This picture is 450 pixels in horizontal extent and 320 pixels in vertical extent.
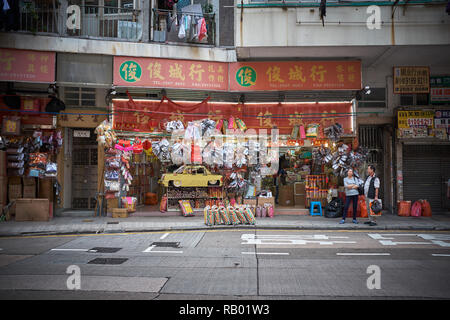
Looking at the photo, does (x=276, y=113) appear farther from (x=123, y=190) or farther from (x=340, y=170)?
(x=123, y=190)

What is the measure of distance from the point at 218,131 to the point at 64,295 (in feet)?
28.7

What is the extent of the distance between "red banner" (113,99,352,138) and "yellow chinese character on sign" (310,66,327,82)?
3.46 feet

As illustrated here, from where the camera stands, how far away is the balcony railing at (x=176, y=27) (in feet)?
42.2

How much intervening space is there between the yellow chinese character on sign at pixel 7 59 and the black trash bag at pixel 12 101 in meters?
1.00

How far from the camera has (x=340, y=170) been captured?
12.5m

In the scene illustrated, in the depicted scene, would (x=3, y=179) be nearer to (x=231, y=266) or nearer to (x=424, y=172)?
(x=231, y=266)

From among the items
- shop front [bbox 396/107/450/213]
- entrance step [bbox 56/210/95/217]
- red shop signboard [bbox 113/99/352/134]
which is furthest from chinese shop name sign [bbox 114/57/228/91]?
shop front [bbox 396/107/450/213]

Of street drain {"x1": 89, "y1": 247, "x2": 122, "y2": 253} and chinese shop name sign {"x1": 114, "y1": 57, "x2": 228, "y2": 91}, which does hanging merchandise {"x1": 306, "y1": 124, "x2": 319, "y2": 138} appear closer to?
chinese shop name sign {"x1": 114, "y1": 57, "x2": 228, "y2": 91}

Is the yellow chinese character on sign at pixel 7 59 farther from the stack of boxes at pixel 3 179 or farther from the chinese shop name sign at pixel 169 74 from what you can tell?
the chinese shop name sign at pixel 169 74

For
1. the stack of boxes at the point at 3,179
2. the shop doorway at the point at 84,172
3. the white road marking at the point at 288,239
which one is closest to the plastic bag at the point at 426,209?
the white road marking at the point at 288,239

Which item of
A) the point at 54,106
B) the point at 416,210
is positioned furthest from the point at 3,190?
the point at 416,210
